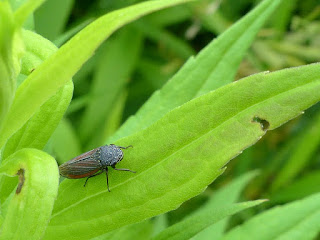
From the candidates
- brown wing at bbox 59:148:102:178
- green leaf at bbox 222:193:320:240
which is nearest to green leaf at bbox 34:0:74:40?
brown wing at bbox 59:148:102:178

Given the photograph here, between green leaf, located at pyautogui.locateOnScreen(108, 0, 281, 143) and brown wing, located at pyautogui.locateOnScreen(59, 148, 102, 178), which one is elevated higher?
green leaf, located at pyautogui.locateOnScreen(108, 0, 281, 143)

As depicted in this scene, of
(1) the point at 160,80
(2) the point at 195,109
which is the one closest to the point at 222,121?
(2) the point at 195,109

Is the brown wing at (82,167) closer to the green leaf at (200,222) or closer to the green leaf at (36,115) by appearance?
the green leaf at (36,115)

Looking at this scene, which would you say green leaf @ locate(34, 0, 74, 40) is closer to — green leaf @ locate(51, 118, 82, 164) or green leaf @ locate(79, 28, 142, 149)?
green leaf @ locate(79, 28, 142, 149)

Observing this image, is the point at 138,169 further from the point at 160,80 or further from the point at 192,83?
the point at 160,80

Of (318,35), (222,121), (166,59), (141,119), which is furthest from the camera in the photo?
(166,59)

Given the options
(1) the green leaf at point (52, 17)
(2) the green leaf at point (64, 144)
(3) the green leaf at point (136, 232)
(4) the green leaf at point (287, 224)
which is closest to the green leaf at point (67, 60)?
A: (3) the green leaf at point (136, 232)
